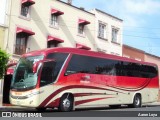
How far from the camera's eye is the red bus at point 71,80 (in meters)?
18.4

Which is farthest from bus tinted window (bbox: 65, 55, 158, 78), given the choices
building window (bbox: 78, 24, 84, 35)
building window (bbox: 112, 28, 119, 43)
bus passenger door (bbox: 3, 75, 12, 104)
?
building window (bbox: 112, 28, 119, 43)

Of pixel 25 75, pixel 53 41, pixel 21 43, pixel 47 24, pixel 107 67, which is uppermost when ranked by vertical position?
pixel 47 24

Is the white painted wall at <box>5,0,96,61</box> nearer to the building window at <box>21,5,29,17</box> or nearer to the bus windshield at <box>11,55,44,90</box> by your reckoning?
the building window at <box>21,5,29,17</box>

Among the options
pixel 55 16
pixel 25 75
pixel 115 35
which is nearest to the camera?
pixel 25 75

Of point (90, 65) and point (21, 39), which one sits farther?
point (21, 39)

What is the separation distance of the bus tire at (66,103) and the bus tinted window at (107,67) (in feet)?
4.54

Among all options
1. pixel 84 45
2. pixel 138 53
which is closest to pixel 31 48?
pixel 84 45

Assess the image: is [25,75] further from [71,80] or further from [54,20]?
[54,20]

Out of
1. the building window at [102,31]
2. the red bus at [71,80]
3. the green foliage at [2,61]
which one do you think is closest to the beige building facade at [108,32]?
the building window at [102,31]

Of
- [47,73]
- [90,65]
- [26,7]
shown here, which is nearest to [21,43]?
[26,7]

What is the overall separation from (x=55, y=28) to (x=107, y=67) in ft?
41.9

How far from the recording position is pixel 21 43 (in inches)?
1229

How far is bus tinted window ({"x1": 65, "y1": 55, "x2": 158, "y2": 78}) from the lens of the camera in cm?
2033

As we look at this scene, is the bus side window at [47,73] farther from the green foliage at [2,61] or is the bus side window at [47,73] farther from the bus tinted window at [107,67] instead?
the green foliage at [2,61]
